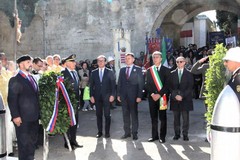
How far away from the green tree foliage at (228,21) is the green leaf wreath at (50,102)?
78.3ft

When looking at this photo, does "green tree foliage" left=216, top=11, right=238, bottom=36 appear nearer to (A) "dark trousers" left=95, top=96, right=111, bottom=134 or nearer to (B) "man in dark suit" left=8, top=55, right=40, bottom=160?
(A) "dark trousers" left=95, top=96, right=111, bottom=134

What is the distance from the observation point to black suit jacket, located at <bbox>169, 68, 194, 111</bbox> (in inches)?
293

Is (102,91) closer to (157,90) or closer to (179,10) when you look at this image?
(157,90)

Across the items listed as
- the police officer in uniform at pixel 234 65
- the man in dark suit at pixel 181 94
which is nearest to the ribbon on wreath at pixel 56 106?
the man in dark suit at pixel 181 94

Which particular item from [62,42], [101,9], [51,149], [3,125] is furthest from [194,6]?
[3,125]

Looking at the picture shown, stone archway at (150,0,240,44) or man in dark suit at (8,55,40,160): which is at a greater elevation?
stone archway at (150,0,240,44)

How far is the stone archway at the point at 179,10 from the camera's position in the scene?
723 inches

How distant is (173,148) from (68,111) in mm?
2181

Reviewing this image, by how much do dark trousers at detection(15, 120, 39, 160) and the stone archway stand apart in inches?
537

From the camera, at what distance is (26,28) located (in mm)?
20484

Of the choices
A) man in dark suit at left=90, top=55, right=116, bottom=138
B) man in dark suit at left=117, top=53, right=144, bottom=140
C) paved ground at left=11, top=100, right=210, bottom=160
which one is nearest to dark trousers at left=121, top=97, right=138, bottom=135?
man in dark suit at left=117, top=53, right=144, bottom=140

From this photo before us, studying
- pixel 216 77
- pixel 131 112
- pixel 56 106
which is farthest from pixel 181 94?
pixel 56 106

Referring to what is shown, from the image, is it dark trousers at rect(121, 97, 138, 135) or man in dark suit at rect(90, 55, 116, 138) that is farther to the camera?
man in dark suit at rect(90, 55, 116, 138)

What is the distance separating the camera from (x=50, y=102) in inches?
231
